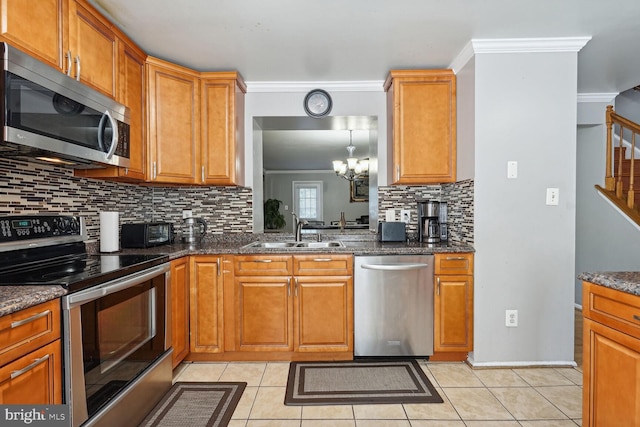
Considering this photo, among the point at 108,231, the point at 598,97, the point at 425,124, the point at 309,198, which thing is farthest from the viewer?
the point at 309,198

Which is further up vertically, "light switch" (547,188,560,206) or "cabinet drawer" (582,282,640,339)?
"light switch" (547,188,560,206)

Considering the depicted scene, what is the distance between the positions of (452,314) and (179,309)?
1957 millimetres

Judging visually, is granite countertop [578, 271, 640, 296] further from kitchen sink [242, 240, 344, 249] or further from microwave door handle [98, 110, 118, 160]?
microwave door handle [98, 110, 118, 160]

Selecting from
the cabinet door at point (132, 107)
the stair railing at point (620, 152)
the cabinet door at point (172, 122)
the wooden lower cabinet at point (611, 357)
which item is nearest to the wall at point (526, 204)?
the wooden lower cabinet at point (611, 357)

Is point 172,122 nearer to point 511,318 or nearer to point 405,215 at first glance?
point 405,215

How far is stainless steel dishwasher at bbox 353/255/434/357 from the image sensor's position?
101 inches

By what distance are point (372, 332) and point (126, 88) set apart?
7.87 ft

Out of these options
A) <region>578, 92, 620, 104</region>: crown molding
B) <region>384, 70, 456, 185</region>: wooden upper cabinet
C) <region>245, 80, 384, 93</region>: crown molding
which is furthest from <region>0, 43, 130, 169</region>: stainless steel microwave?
<region>578, 92, 620, 104</region>: crown molding

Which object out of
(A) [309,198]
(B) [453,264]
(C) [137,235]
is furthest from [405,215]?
(A) [309,198]

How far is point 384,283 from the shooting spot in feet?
8.39

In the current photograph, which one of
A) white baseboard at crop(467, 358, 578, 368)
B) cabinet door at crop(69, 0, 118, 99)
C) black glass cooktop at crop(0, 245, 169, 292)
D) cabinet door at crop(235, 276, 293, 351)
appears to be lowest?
white baseboard at crop(467, 358, 578, 368)

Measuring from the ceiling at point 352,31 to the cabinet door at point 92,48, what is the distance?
0.11 metres

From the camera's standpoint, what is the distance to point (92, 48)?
196 centimetres

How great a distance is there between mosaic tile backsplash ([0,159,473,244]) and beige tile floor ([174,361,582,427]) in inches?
38.2
